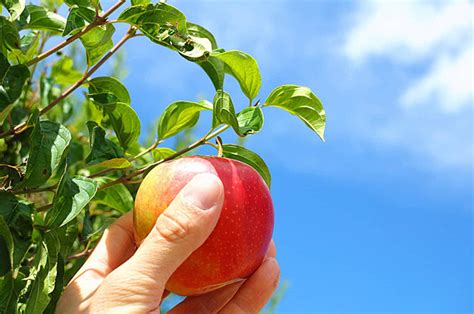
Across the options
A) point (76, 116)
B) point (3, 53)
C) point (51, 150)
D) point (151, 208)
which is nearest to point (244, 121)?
point (151, 208)

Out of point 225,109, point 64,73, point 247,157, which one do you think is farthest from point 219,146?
point 64,73

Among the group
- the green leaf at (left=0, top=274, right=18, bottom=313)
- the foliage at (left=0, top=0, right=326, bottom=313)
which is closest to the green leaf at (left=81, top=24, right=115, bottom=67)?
the foliage at (left=0, top=0, right=326, bottom=313)

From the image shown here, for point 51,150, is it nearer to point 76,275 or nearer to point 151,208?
point 151,208

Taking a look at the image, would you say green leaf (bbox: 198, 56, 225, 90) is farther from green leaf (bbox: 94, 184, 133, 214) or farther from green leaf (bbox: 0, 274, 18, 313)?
green leaf (bbox: 0, 274, 18, 313)

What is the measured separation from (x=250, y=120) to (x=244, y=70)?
0.35 ft

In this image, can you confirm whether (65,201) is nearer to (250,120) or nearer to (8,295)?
(8,295)

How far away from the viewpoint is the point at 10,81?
4.40 feet

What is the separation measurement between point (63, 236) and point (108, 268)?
0.84ft

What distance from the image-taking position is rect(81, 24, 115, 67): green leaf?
1.37 metres

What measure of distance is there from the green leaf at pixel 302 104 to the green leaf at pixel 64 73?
2.87 ft

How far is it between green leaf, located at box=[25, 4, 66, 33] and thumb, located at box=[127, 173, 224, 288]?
1.63 ft

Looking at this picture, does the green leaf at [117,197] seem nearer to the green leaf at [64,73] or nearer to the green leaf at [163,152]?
the green leaf at [163,152]

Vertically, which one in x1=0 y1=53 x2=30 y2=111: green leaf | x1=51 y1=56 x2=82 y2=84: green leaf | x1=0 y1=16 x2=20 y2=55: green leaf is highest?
x1=51 y1=56 x2=82 y2=84: green leaf

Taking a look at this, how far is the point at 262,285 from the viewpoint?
1.48 metres
